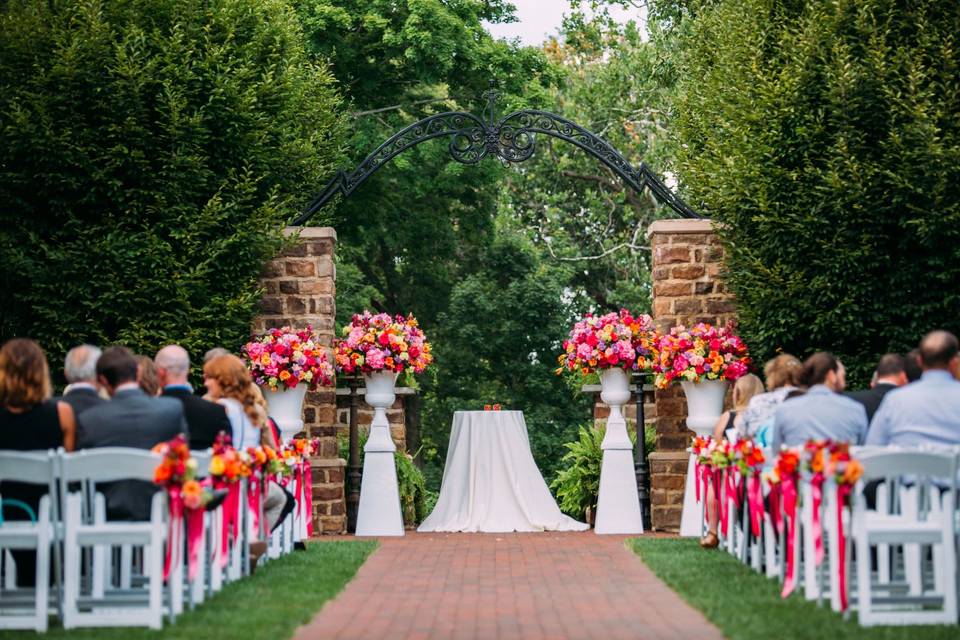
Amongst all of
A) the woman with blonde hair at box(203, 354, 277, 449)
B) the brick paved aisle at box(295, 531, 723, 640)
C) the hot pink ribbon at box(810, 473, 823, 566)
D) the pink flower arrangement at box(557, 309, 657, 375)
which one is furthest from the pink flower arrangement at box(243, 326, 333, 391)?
the hot pink ribbon at box(810, 473, 823, 566)

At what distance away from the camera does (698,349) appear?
1359 cm

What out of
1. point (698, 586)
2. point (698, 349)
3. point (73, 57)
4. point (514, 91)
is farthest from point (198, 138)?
point (514, 91)

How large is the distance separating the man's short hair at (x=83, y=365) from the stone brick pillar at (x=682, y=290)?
746 centimetres

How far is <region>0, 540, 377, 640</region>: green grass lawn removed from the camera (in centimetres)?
693

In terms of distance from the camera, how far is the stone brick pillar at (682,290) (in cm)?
1464

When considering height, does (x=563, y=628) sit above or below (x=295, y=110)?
below

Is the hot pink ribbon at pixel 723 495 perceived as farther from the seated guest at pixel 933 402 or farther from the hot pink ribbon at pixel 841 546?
the hot pink ribbon at pixel 841 546

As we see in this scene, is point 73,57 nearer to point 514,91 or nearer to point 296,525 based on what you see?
point 296,525

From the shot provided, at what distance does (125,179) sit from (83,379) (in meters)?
5.21

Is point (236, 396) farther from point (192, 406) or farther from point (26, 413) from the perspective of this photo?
point (26, 413)

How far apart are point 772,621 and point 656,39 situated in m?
17.7

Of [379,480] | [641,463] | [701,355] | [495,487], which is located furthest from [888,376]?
[379,480]

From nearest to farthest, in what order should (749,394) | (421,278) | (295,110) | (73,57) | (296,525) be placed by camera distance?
(749,394), (296,525), (73,57), (295,110), (421,278)

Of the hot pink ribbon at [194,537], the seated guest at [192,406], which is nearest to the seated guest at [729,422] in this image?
the seated guest at [192,406]
